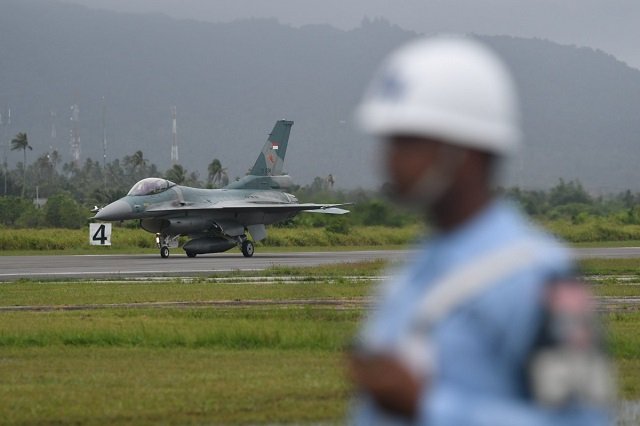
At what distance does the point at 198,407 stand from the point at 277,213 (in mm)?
39904

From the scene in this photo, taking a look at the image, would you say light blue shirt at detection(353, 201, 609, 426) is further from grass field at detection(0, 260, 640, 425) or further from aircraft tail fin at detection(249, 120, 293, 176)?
aircraft tail fin at detection(249, 120, 293, 176)

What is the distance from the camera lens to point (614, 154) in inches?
3214

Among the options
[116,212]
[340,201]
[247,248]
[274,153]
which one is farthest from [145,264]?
[274,153]

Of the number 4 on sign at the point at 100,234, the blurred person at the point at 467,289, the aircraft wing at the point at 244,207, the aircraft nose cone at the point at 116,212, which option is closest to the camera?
the blurred person at the point at 467,289

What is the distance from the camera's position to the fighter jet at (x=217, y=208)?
47000 mm

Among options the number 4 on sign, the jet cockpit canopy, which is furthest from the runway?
the jet cockpit canopy

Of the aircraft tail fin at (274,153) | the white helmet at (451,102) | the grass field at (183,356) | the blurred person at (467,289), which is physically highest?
the aircraft tail fin at (274,153)

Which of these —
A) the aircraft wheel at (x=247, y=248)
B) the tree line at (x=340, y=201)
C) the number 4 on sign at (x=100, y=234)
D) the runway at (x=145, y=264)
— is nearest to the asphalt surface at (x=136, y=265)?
the runway at (x=145, y=264)

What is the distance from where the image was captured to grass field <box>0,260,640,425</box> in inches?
468

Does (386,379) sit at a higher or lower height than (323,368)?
higher

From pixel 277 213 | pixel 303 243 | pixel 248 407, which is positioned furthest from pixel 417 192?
pixel 303 243

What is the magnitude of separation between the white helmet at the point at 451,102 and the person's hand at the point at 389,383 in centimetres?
52

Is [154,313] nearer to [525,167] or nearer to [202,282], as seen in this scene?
[202,282]

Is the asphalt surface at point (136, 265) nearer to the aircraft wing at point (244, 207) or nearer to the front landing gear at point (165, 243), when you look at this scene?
the front landing gear at point (165, 243)
